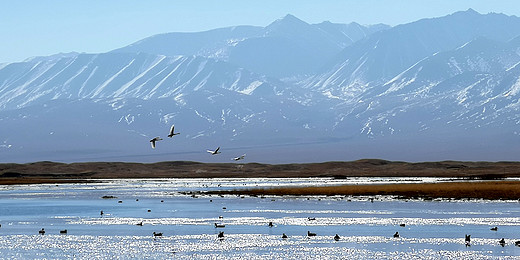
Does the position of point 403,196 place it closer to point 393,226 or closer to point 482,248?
point 393,226

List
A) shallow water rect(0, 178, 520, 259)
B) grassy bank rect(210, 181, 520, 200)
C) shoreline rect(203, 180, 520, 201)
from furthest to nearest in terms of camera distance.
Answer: grassy bank rect(210, 181, 520, 200), shoreline rect(203, 180, 520, 201), shallow water rect(0, 178, 520, 259)

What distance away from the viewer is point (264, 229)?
56.7m

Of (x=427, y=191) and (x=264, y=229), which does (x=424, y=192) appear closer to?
(x=427, y=191)

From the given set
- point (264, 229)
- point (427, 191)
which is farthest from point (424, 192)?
point (264, 229)

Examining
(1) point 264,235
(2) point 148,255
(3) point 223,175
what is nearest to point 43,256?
(2) point 148,255

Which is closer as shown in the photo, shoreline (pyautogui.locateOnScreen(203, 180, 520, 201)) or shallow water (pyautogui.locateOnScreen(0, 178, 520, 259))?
shallow water (pyautogui.locateOnScreen(0, 178, 520, 259))

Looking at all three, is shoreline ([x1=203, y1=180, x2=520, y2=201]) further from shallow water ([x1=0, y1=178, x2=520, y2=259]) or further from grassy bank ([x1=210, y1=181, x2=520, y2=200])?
shallow water ([x1=0, y1=178, x2=520, y2=259])

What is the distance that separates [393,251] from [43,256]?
51.9ft

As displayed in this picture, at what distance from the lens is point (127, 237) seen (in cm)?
5284

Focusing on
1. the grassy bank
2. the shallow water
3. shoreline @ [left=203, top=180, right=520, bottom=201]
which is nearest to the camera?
the shallow water

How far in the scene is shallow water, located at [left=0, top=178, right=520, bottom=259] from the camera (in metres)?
45.1

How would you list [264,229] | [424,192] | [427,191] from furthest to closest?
[427,191]
[424,192]
[264,229]

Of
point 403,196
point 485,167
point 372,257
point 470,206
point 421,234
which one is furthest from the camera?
point 485,167

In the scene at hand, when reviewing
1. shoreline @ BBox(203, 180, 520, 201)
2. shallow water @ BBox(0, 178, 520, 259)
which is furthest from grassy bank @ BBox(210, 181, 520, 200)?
shallow water @ BBox(0, 178, 520, 259)
